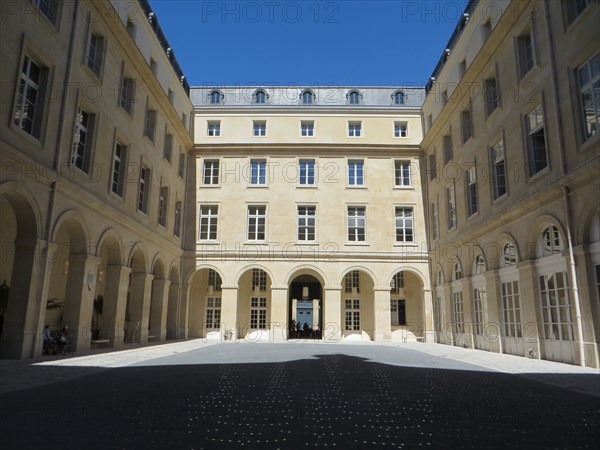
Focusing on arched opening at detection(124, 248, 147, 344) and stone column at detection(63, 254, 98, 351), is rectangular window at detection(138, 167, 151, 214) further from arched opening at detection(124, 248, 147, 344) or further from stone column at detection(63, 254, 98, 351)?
stone column at detection(63, 254, 98, 351)

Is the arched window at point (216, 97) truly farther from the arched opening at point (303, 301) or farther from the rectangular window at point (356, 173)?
the arched opening at point (303, 301)

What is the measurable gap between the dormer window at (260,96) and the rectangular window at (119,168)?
14205 millimetres

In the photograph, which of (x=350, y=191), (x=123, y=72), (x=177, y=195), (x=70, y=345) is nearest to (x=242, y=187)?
(x=177, y=195)

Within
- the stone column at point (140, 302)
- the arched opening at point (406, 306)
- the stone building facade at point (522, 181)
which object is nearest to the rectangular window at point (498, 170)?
the stone building facade at point (522, 181)

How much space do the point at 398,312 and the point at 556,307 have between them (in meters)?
15.6

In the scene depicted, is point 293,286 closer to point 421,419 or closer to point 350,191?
point 350,191

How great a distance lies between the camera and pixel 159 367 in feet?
37.2

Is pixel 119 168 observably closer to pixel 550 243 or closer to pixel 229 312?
pixel 229 312

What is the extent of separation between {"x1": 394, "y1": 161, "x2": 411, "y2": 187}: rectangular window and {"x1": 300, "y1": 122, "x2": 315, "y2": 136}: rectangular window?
5.84 metres

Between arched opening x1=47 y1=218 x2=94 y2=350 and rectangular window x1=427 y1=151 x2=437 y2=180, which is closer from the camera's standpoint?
arched opening x1=47 y1=218 x2=94 y2=350

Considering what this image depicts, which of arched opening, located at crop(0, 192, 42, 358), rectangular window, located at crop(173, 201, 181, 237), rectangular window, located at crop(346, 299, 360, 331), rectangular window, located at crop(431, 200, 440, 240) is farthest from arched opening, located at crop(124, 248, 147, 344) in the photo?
rectangular window, located at crop(431, 200, 440, 240)

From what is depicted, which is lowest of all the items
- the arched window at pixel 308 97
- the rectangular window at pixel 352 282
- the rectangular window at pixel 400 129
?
the rectangular window at pixel 352 282

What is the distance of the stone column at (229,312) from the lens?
87.2ft

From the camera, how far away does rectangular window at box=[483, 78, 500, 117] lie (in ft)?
61.6
